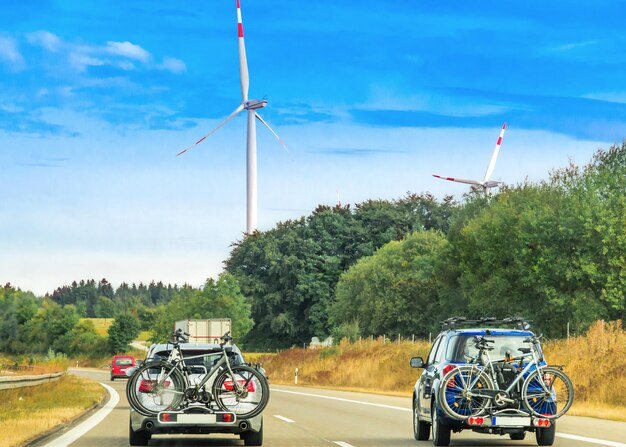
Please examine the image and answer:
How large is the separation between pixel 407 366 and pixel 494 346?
27.9 m

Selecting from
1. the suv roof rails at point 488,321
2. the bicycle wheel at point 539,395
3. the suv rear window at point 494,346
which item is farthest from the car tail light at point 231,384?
the bicycle wheel at point 539,395

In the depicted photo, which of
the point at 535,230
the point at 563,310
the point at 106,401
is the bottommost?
the point at 106,401

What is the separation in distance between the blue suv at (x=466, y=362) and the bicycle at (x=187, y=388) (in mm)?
2583

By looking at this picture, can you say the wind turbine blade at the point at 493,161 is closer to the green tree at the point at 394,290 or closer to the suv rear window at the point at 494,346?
the green tree at the point at 394,290

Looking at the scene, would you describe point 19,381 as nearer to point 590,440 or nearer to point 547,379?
point 590,440

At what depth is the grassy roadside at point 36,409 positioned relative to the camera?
18234mm

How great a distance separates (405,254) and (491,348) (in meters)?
81.5

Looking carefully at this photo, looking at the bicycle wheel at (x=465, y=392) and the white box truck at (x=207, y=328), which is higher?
the white box truck at (x=207, y=328)

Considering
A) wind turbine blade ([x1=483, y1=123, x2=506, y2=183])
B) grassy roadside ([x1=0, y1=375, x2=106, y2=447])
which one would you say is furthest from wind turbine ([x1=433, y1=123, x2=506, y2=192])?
grassy roadside ([x1=0, y1=375, x2=106, y2=447])

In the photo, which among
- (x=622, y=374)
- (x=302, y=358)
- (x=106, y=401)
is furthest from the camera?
(x=302, y=358)

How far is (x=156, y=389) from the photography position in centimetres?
1577

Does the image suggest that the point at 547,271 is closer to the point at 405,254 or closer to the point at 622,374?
the point at 622,374

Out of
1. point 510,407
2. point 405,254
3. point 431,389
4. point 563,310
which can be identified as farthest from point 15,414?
point 405,254

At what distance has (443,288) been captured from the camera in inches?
3100
